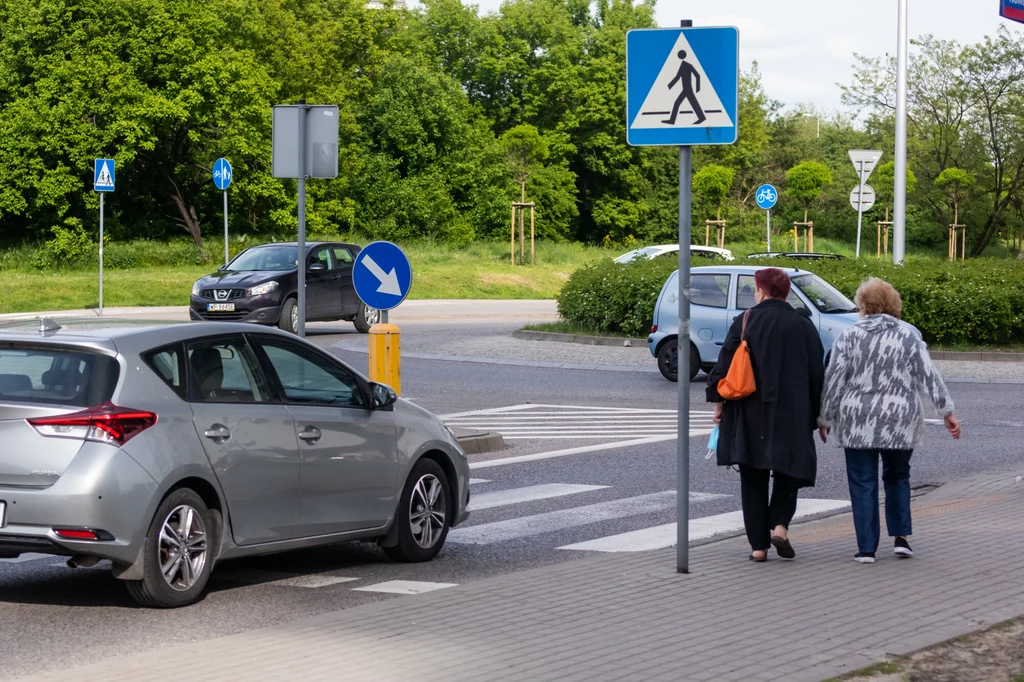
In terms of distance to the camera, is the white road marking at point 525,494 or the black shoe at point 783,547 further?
the white road marking at point 525,494

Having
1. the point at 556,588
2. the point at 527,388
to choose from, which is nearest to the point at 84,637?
the point at 556,588

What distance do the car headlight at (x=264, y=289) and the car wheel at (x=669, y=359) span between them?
914 cm

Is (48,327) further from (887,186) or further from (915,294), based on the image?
(887,186)

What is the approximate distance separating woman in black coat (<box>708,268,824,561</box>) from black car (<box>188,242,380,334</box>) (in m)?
18.5

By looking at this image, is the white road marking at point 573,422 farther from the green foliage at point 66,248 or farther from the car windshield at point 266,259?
the green foliage at point 66,248

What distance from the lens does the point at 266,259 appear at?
92.6 feet

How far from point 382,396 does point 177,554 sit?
5.48ft

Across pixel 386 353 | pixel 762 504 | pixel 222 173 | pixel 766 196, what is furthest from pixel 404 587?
pixel 222 173

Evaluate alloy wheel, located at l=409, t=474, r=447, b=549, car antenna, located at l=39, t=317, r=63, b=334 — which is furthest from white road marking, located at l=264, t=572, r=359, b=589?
car antenna, located at l=39, t=317, r=63, b=334

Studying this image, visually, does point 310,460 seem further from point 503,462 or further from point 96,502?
point 503,462

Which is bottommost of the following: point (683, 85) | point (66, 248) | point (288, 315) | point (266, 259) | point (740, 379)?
point (288, 315)

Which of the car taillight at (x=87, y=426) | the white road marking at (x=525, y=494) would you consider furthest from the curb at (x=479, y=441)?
the car taillight at (x=87, y=426)

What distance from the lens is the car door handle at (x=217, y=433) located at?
283 inches

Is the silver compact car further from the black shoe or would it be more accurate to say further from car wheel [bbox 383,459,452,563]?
the black shoe
